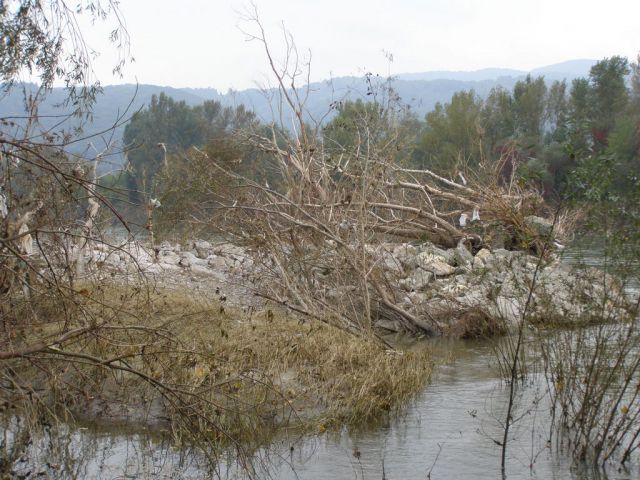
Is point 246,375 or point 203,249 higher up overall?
point 246,375

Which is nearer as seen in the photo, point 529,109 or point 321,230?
point 321,230

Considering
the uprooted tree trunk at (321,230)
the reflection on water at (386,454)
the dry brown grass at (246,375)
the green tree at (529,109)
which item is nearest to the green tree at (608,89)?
the green tree at (529,109)

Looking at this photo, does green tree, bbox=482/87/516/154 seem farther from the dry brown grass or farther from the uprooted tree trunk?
the dry brown grass

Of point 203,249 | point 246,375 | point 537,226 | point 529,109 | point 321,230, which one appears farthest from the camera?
point 529,109

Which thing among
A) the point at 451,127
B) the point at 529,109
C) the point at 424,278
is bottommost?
the point at 424,278

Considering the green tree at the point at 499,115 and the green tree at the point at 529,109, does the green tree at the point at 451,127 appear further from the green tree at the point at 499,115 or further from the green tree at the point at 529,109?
the green tree at the point at 529,109

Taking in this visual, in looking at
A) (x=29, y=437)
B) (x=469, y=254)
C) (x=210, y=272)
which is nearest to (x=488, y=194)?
(x=469, y=254)

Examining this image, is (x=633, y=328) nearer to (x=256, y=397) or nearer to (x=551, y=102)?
(x=256, y=397)

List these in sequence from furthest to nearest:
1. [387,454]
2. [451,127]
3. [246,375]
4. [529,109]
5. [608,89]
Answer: [529,109], [608,89], [451,127], [246,375], [387,454]

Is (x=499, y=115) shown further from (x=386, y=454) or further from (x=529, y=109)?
(x=386, y=454)

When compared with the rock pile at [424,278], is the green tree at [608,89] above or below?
above

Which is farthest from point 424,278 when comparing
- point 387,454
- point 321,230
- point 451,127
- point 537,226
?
point 451,127

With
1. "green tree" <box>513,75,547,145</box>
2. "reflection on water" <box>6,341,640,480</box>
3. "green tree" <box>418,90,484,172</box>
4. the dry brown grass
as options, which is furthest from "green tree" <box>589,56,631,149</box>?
"reflection on water" <box>6,341,640,480</box>

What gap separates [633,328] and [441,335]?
590cm
